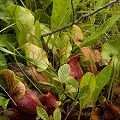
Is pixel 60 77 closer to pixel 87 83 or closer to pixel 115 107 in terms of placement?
pixel 87 83

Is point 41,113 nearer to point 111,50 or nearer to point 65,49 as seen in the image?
point 65,49

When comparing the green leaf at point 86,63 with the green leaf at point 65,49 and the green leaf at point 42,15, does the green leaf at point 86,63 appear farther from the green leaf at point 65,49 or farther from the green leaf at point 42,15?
the green leaf at point 42,15

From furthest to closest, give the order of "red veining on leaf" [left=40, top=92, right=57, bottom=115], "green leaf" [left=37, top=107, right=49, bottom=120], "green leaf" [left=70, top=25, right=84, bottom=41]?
"green leaf" [left=70, top=25, right=84, bottom=41] < "red veining on leaf" [left=40, top=92, right=57, bottom=115] < "green leaf" [left=37, top=107, right=49, bottom=120]

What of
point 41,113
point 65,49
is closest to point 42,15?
point 65,49

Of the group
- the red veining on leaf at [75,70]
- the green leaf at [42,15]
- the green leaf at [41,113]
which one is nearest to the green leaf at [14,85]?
the green leaf at [41,113]

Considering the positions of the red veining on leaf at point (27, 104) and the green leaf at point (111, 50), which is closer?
the red veining on leaf at point (27, 104)

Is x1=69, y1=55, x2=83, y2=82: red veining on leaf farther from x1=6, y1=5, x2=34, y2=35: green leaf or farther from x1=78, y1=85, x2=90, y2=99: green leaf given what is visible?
x1=6, y1=5, x2=34, y2=35: green leaf

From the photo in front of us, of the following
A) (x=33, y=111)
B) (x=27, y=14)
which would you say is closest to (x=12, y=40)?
(x=27, y=14)

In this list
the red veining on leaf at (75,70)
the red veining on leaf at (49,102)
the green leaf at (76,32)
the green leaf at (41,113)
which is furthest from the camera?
the green leaf at (76,32)

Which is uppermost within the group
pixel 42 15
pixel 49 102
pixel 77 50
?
pixel 42 15

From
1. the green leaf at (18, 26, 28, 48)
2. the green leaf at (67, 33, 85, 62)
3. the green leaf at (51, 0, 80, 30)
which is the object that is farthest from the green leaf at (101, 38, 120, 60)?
the green leaf at (18, 26, 28, 48)

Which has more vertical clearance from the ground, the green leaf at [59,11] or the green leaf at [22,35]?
the green leaf at [59,11]
